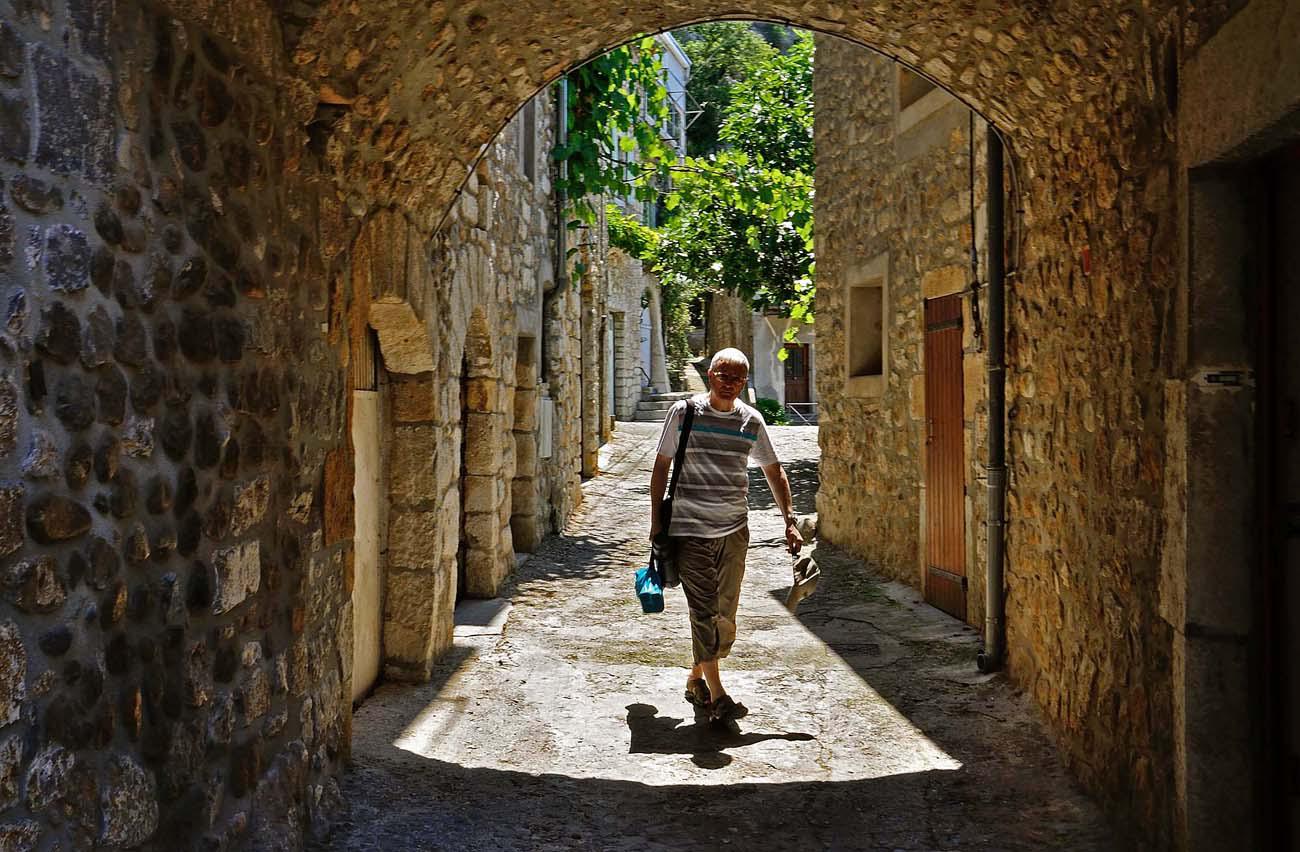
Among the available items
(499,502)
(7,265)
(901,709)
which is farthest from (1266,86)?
(499,502)

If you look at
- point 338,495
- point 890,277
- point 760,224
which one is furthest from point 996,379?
point 760,224

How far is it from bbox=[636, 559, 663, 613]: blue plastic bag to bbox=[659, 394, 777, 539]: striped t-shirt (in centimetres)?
18

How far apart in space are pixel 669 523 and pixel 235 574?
2.11 meters

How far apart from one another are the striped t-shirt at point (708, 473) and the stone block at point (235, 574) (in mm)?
1949

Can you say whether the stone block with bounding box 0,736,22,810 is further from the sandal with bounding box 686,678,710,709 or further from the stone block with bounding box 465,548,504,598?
the stone block with bounding box 465,548,504,598

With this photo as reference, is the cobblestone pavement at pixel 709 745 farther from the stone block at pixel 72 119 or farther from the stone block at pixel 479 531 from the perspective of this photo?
the stone block at pixel 72 119

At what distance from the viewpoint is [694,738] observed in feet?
15.2

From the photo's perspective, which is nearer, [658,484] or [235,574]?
[235,574]

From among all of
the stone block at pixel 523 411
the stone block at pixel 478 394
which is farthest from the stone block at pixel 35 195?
the stone block at pixel 523 411

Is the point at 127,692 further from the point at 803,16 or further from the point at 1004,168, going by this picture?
the point at 1004,168

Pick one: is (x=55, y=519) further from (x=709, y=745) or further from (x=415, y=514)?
(x=415, y=514)

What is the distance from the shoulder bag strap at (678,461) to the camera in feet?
15.3

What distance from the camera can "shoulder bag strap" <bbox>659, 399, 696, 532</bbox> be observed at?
4.66 metres

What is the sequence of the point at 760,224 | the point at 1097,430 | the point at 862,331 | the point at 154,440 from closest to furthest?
1. the point at 154,440
2. the point at 1097,430
3. the point at 862,331
4. the point at 760,224
